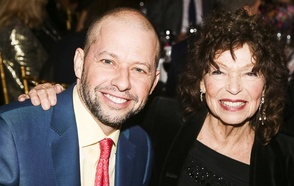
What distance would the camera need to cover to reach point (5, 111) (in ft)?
6.91

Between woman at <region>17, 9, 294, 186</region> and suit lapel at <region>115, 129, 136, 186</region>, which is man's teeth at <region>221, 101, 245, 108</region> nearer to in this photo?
woman at <region>17, 9, 294, 186</region>

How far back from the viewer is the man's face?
2.19 meters

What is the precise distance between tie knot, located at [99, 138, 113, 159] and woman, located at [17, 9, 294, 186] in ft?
1.83

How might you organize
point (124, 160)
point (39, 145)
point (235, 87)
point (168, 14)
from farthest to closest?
point (168, 14) < point (235, 87) < point (124, 160) < point (39, 145)

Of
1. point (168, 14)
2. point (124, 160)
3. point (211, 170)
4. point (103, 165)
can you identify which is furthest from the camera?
point (168, 14)

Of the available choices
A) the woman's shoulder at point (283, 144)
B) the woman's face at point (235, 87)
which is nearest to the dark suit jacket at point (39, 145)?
the woman's face at point (235, 87)

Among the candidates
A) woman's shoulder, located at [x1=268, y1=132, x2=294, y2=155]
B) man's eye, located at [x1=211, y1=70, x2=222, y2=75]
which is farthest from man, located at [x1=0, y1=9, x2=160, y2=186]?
woman's shoulder, located at [x1=268, y1=132, x2=294, y2=155]

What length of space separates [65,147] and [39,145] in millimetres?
120

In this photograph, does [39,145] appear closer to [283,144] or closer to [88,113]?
[88,113]

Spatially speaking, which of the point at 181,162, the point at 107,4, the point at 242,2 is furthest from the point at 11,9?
the point at 181,162

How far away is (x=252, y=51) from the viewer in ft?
8.59

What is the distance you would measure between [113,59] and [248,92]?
32.0 inches

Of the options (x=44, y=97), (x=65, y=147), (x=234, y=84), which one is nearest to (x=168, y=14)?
(x=234, y=84)

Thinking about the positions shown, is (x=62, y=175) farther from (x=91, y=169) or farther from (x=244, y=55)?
(x=244, y=55)
